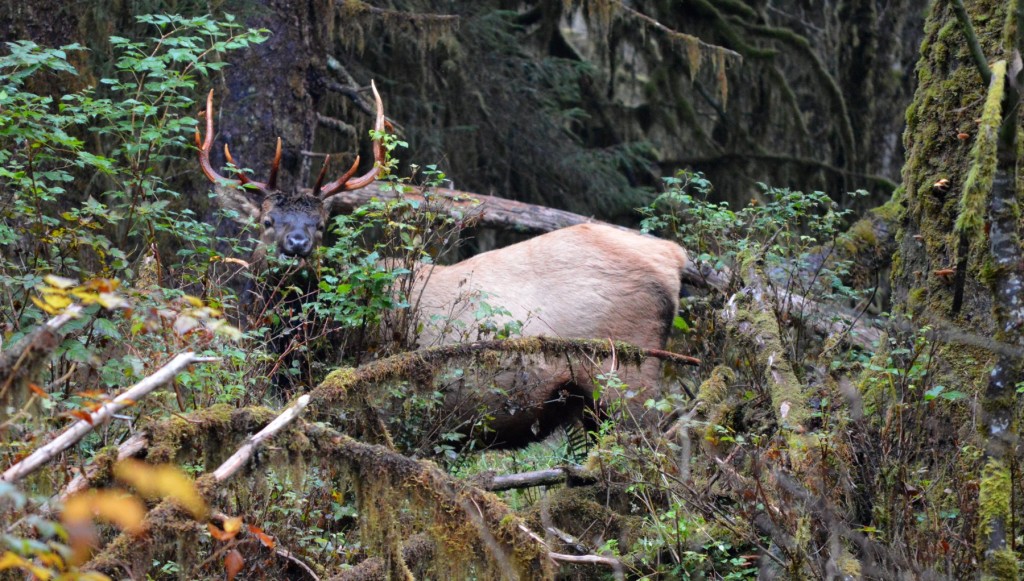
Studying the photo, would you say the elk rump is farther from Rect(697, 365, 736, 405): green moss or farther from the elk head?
Rect(697, 365, 736, 405): green moss

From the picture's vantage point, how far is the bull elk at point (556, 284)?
643cm

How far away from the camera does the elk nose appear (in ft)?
22.3

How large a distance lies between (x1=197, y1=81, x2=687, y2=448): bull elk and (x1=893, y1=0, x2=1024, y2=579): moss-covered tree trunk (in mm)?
2147

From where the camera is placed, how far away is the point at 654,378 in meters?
6.73

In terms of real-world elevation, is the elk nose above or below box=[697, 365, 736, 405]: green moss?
below

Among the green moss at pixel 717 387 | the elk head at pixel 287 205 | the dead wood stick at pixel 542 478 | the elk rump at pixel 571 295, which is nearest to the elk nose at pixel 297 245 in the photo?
the elk head at pixel 287 205

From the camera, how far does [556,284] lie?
272 inches

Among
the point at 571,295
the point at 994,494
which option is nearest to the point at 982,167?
the point at 994,494

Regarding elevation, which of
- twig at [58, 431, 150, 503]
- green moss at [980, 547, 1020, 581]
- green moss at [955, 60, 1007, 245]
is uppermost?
green moss at [955, 60, 1007, 245]

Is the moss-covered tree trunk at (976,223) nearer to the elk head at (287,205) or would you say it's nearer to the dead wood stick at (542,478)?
the dead wood stick at (542,478)

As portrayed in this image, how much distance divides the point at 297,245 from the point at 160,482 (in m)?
4.06

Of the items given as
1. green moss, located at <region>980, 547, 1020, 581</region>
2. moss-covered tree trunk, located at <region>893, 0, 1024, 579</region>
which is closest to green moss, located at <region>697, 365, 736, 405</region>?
moss-covered tree trunk, located at <region>893, 0, 1024, 579</region>

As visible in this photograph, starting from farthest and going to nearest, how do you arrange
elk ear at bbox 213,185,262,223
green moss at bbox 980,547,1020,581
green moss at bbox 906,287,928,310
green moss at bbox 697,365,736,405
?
elk ear at bbox 213,185,262,223, green moss at bbox 697,365,736,405, green moss at bbox 906,287,928,310, green moss at bbox 980,547,1020,581

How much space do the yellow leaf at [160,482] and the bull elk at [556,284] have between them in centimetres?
321
